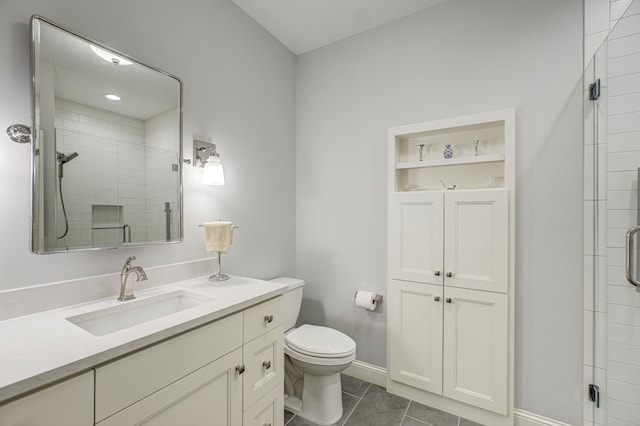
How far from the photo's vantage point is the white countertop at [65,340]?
69 centimetres

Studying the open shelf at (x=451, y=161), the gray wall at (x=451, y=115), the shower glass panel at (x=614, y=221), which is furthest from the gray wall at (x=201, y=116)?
the shower glass panel at (x=614, y=221)

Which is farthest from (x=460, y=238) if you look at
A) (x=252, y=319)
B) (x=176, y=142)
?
(x=176, y=142)

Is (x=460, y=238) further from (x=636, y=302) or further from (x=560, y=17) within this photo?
(x=560, y=17)

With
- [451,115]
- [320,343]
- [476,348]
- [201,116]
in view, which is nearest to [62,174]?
[201,116]

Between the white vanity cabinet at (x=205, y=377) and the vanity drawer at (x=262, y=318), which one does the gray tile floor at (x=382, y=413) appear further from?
the vanity drawer at (x=262, y=318)

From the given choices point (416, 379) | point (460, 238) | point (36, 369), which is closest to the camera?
point (36, 369)

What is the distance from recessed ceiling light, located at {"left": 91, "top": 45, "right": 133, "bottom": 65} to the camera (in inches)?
49.6

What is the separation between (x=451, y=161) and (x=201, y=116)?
159 cm

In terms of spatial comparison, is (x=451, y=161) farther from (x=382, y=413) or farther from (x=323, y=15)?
(x=382, y=413)

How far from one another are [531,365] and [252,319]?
1.61m

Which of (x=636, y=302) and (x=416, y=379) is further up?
(x=636, y=302)

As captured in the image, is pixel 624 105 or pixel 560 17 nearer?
pixel 624 105

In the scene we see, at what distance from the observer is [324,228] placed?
2402mm

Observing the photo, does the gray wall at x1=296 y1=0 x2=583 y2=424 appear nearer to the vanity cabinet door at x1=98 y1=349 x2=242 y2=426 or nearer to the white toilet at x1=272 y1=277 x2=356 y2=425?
the white toilet at x1=272 y1=277 x2=356 y2=425
